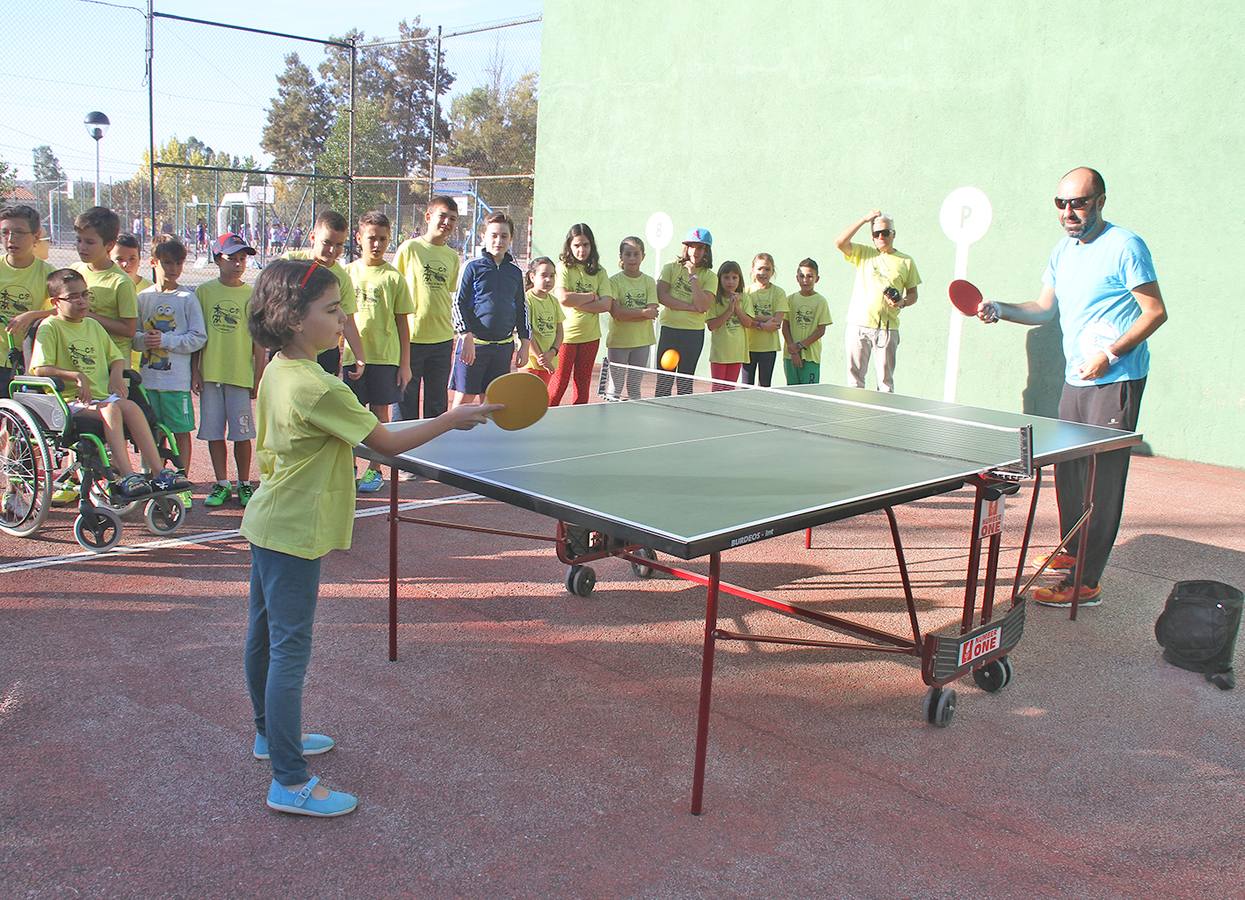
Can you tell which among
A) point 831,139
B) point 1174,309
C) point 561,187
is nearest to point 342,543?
point 1174,309

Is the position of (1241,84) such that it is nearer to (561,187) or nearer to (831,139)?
(831,139)

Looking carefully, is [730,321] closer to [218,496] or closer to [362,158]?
[218,496]

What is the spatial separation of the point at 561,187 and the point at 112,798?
12097 millimetres

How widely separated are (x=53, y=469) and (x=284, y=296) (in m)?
3.09

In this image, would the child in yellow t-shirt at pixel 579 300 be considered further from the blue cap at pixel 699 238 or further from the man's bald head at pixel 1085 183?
the man's bald head at pixel 1085 183

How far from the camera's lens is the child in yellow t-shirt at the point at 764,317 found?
8641 millimetres

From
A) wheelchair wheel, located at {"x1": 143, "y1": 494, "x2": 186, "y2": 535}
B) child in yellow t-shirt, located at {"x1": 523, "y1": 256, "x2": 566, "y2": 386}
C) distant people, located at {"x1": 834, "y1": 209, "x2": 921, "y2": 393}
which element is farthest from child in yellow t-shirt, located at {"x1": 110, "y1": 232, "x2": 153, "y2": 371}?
distant people, located at {"x1": 834, "y1": 209, "x2": 921, "y2": 393}

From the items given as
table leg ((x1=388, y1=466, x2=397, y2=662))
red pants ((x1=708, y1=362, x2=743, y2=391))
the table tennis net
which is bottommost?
table leg ((x1=388, y1=466, x2=397, y2=662))

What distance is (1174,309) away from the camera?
8977mm

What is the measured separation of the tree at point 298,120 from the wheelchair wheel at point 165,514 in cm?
5120

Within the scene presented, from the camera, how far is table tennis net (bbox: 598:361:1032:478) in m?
4.05

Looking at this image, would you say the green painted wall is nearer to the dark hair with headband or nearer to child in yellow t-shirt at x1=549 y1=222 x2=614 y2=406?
child in yellow t-shirt at x1=549 y1=222 x2=614 y2=406

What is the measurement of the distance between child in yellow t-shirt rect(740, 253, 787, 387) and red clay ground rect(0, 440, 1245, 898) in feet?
12.1

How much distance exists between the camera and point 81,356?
545 centimetres
